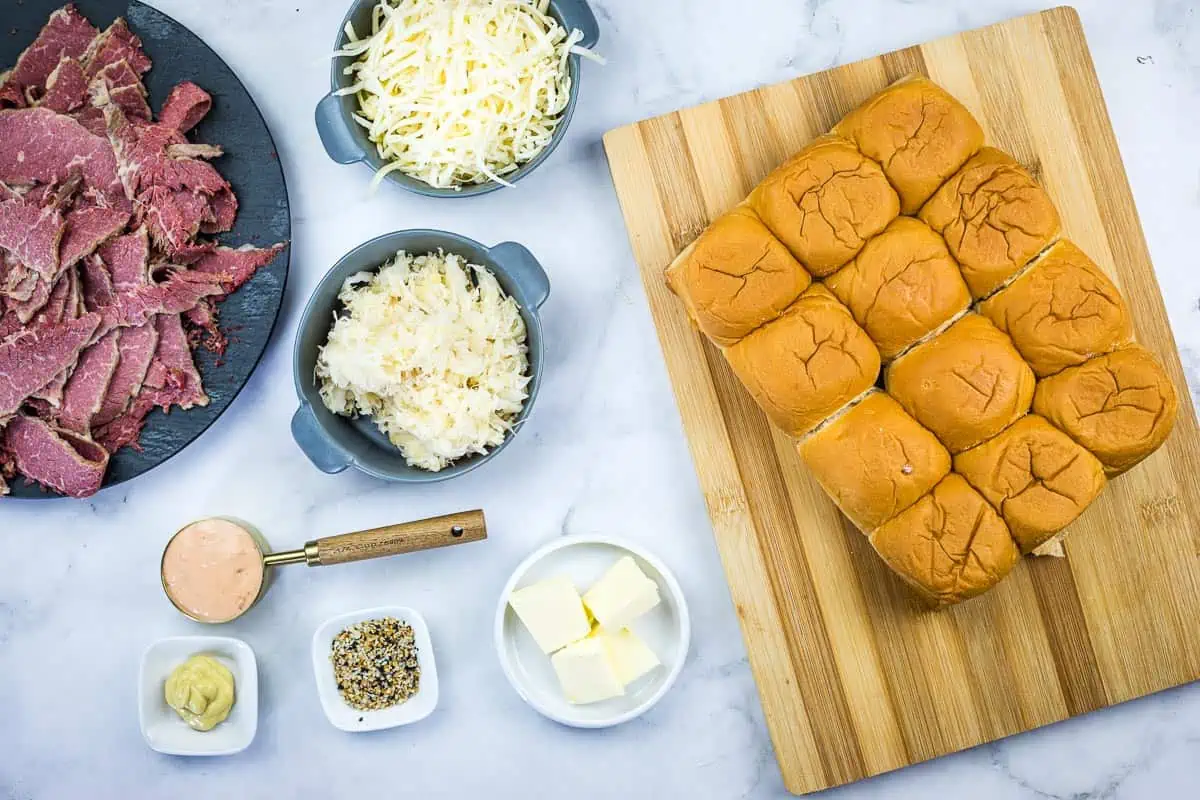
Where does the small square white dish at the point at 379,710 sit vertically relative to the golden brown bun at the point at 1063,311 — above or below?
below

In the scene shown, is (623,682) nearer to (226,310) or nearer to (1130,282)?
(226,310)

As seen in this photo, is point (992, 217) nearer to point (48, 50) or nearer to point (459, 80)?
point (459, 80)

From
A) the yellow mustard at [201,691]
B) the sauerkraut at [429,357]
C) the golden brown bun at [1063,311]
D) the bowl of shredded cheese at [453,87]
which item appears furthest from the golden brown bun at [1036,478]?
the yellow mustard at [201,691]

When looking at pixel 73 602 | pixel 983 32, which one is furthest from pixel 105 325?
pixel 983 32

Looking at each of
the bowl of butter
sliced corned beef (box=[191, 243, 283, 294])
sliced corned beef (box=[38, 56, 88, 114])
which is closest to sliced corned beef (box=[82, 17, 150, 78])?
sliced corned beef (box=[38, 56, 88, 114])

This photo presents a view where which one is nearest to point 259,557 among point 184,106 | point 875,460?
point 184,106

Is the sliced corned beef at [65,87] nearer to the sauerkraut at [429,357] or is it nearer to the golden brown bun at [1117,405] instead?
the sauerkraut at [429,357]
